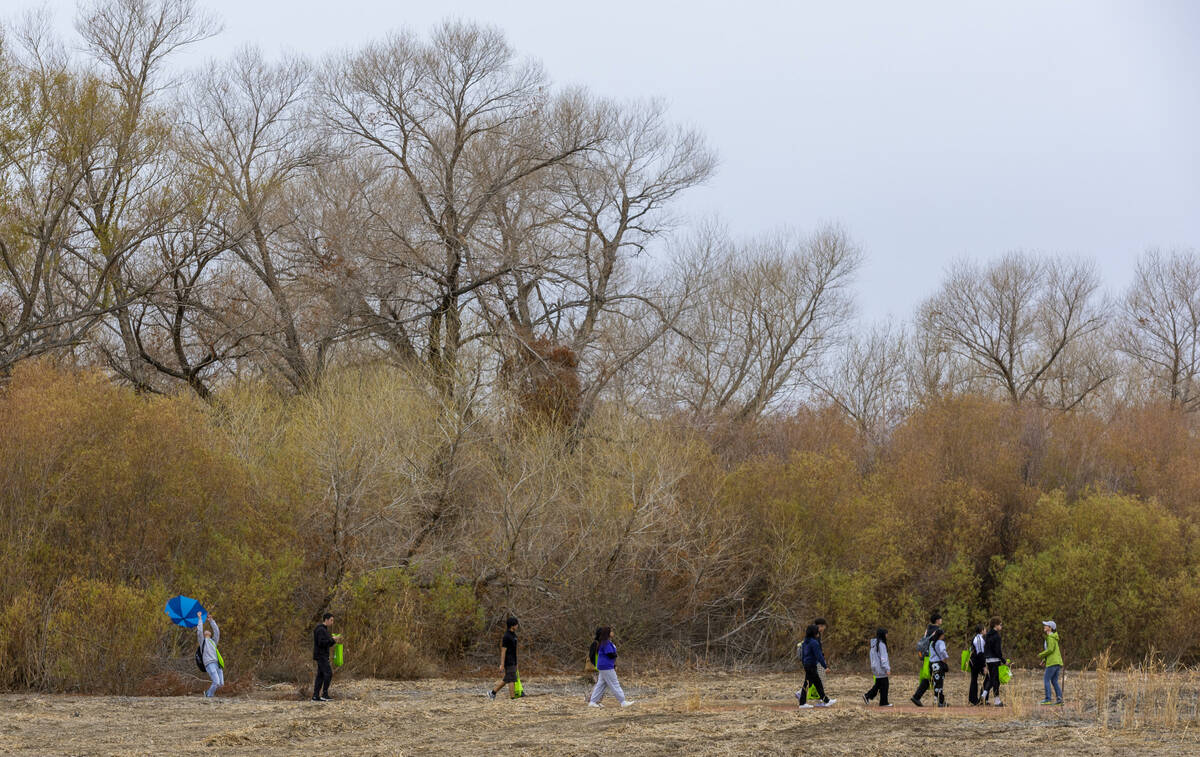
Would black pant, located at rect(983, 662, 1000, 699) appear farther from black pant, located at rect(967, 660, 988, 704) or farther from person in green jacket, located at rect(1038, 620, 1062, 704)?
person in green jacket, located at rect(1038, 620, 1062, 704)

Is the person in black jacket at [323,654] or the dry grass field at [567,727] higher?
the person in black jacket at [323,654]

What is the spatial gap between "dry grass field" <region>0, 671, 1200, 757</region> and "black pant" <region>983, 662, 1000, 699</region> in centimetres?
64

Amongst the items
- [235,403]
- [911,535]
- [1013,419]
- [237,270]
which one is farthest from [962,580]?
[237,270]

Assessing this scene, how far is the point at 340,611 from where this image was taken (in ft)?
90.6

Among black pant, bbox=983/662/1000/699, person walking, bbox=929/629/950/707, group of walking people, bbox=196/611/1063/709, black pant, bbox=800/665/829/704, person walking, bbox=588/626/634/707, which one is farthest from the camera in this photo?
black pant, bbox=983/662/1000/699

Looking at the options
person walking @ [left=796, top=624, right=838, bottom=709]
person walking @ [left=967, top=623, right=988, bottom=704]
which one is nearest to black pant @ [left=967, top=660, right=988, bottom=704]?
person walking @ [left=967, top=623, right=988, bottom=704]

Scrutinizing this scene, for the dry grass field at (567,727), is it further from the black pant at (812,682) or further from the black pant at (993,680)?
the black pant at (993,680)

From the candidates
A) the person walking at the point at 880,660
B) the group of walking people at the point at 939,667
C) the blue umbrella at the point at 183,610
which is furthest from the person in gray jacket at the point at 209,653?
the person walking at the point at 880,660

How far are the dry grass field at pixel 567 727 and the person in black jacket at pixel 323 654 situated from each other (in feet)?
1.16

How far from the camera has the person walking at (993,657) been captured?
66.7 ft

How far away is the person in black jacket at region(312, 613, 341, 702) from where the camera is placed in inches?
803

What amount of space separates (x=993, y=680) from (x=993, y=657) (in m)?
0.62

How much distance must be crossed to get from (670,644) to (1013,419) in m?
16.8

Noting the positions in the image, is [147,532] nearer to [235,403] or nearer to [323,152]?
[235,403]
